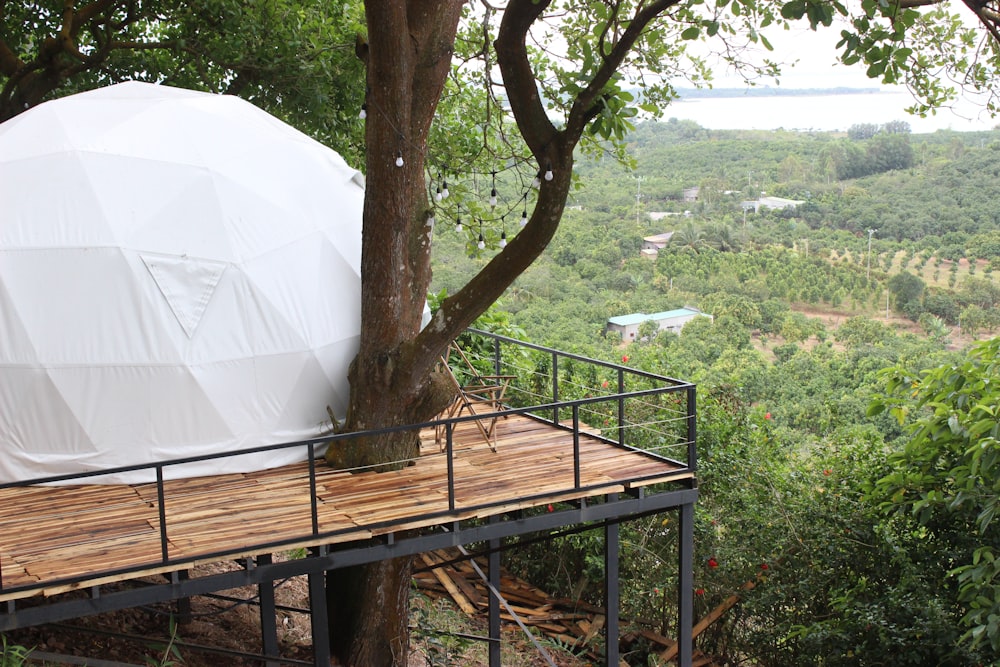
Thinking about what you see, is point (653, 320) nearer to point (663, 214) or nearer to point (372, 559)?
point (663, 214)

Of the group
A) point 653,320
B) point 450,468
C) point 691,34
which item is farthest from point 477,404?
point 653,320

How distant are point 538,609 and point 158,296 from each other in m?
7.55

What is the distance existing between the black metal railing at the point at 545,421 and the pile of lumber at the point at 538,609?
2.42m

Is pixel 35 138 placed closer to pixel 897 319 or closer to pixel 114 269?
pixel 114 269

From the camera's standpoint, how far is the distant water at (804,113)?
31.6m

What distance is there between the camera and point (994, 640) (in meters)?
8.40

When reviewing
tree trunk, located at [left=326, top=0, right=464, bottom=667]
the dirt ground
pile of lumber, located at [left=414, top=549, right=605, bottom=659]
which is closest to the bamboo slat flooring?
tree trunk, located at [left=326, top=0, right=464, bottom=667]

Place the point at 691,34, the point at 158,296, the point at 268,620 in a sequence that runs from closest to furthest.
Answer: the point at 691,34
the point at 268,620
the point at 158,296

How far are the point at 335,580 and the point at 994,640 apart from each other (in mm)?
5971

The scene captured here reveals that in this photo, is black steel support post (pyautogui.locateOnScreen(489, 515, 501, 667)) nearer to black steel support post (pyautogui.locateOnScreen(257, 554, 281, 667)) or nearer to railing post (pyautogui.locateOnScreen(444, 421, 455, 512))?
black steel support post (pyautogui.locateOnScreen(257, 554, 281, 667))

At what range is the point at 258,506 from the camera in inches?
300

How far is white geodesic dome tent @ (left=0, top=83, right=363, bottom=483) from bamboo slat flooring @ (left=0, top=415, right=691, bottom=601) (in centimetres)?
38

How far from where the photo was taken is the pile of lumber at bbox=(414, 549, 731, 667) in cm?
1257

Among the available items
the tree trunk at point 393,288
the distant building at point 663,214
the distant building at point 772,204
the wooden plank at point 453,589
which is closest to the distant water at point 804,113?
the distant building at point 663,214
